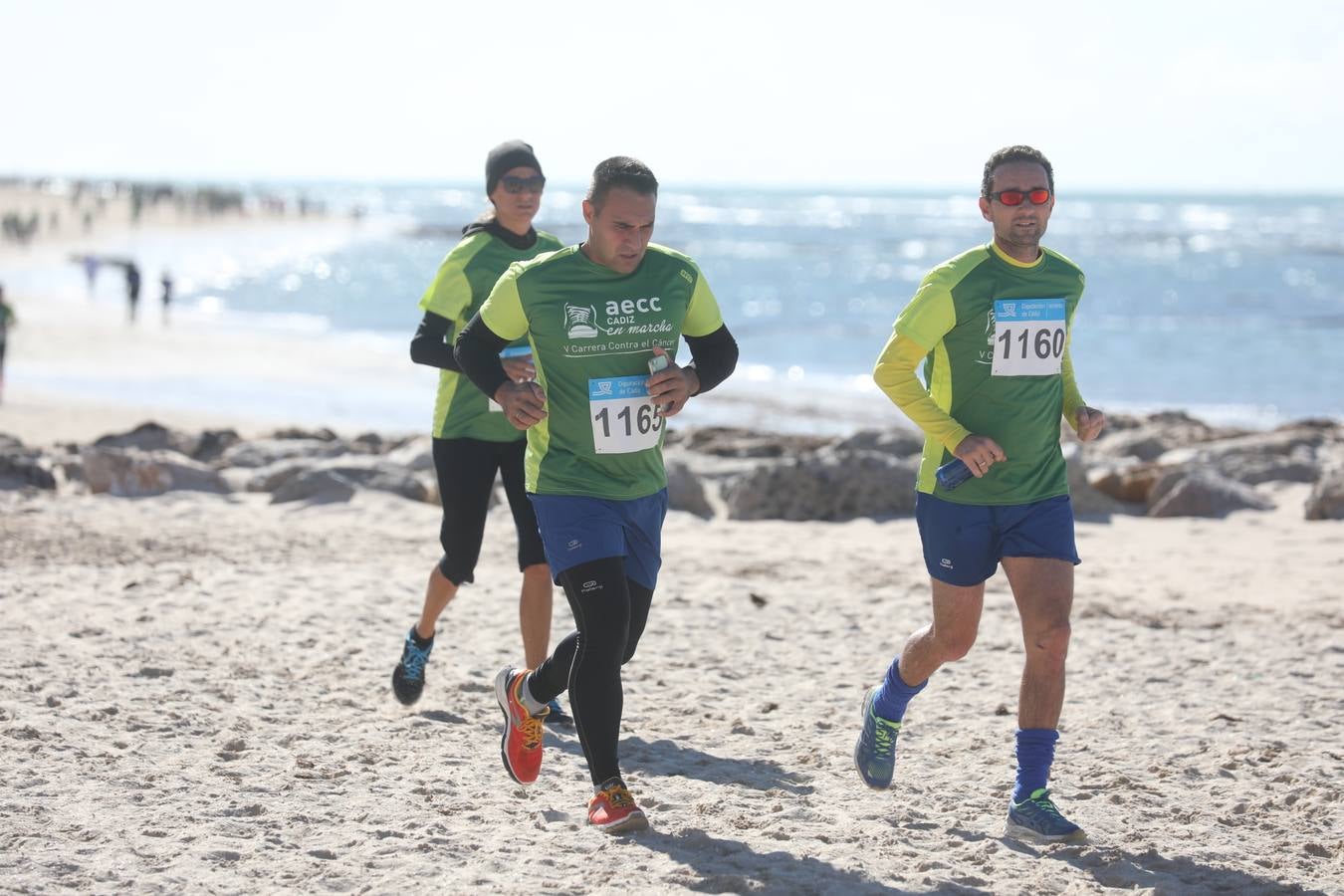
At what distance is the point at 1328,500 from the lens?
1059 cm

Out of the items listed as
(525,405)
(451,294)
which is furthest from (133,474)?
(525,405)

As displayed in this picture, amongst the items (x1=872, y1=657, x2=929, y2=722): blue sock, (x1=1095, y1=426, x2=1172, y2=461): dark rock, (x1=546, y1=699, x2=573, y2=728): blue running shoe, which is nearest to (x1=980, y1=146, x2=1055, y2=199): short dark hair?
(x1=872, y1=657, x2=929, y2=722): blue sock

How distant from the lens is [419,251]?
67500 mm

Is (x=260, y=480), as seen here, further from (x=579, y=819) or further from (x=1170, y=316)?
(x=1170, y=316)

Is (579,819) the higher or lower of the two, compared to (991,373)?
lower

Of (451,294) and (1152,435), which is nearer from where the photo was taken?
(451,294)

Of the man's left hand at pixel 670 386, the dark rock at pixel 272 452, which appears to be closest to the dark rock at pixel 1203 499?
the dark rock at pixel 272 452

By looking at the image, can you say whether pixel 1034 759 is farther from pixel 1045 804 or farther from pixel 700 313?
pixel 700 313

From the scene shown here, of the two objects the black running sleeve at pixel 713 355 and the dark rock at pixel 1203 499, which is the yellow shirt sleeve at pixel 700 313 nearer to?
the black running sleeve at pixel 713 355

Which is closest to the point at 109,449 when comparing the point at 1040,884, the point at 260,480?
the point at 260,480

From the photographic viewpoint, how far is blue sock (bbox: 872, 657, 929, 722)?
4.79 metres

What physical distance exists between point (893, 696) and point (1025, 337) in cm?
117

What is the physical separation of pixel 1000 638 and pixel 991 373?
309 centimetres

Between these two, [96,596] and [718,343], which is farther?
[96,596]
